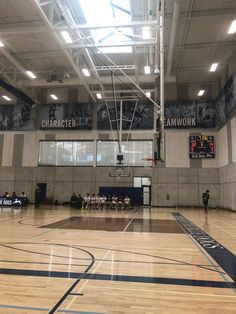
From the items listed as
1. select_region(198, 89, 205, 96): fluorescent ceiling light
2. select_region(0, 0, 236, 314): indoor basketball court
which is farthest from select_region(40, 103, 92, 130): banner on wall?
select_region(198, 89, 205, 96): fluorescent ceiling light

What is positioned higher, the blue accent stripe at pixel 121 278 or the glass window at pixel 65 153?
the glass window at pixel 65 153

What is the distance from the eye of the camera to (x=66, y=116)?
28578 mm

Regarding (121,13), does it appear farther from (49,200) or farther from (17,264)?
(49,200)

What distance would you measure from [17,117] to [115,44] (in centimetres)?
1625

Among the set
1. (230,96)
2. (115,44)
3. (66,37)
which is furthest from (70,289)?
(230,96)

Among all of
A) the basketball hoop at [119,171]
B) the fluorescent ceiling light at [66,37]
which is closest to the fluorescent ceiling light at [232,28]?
the fluorescent ceiling light at [66,37]

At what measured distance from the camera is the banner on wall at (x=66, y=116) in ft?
92.4

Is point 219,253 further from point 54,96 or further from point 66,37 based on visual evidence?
point 54,96

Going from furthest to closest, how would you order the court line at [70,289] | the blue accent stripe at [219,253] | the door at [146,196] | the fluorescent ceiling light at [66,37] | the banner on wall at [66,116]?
the banner on wall at [66,116], the door at [146,196], the fluorescent ceiling light at [66,37], the blue accent stripe at [219,253], the court line at [70,289]

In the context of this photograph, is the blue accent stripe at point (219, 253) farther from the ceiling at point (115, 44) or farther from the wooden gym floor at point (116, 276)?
the ceiling at point (115, 44)

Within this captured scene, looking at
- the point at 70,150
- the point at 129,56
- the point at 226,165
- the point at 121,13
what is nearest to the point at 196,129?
the point at 226,165

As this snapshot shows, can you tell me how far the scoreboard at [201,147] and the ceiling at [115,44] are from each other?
16.0ft

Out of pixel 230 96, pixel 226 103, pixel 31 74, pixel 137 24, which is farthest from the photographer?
pixel 226 103

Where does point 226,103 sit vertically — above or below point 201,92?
below
